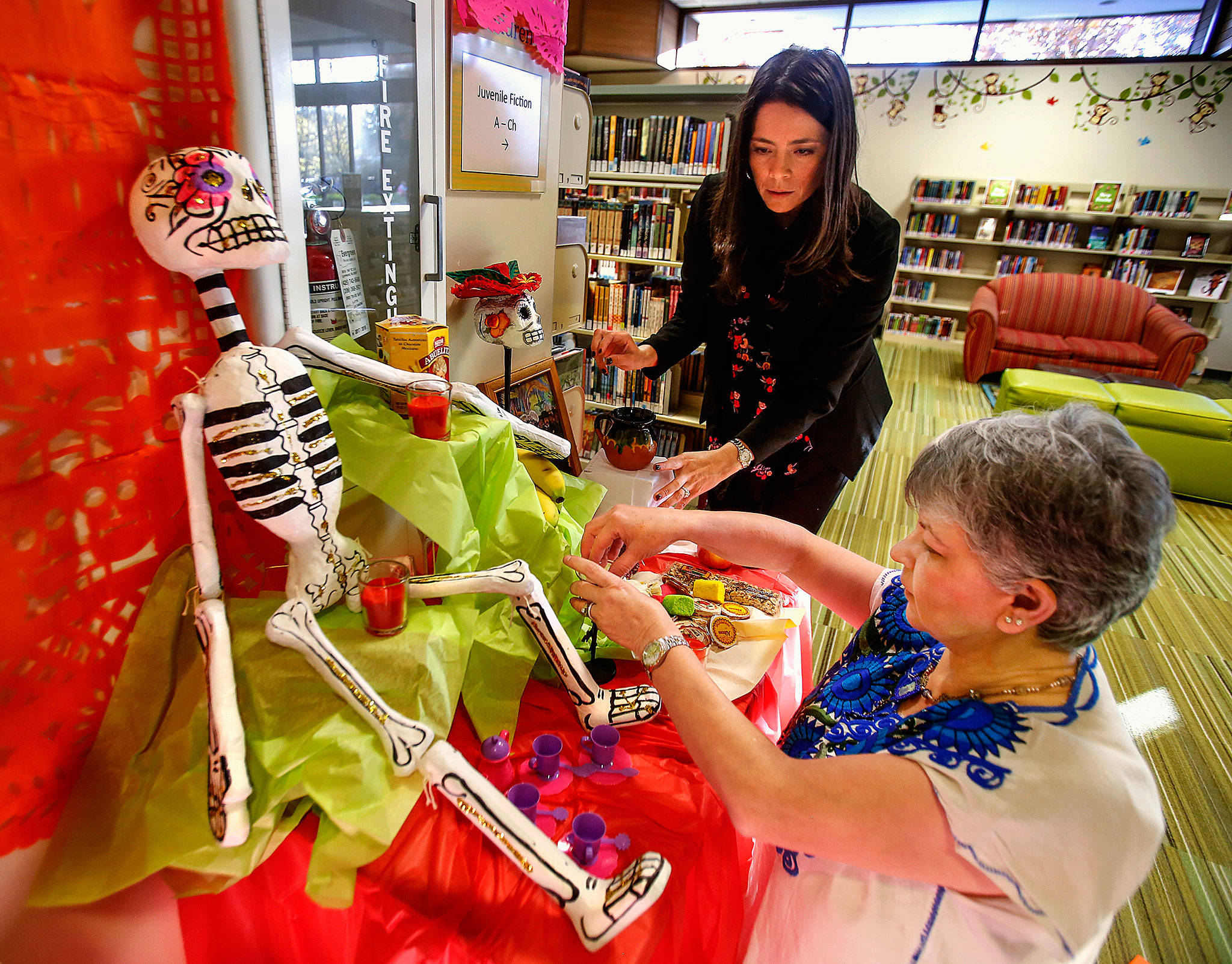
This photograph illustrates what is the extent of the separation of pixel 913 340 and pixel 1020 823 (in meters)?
8.12

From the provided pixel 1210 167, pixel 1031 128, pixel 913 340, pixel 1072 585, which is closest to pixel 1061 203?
pixel 1031 128

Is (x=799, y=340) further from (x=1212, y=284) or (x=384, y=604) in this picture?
(x=1212, y=284)

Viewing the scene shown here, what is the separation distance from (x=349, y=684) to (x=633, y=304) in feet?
10.5

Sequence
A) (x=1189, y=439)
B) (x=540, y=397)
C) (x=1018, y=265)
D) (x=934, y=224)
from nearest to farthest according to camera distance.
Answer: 1. (x=540, y=397)
2. (x=1189, y=439)
3. (x=1018, y=265)
4. (x=934, y=224)

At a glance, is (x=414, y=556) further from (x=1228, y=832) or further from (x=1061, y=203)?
(x=1061, y=203)

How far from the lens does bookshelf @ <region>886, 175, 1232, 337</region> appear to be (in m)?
6.61

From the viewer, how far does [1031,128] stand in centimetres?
686

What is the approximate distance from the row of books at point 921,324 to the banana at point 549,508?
24.5 ft

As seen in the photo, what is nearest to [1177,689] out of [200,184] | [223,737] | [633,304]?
[633,304]

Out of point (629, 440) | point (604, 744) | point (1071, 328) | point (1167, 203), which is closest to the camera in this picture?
point (604, 744)

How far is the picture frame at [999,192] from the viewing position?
23.0 ft

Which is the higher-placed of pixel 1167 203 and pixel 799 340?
pixel 1167 203

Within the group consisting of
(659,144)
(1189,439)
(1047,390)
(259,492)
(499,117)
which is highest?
(659,144)

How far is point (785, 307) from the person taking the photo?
1624 millimetres
